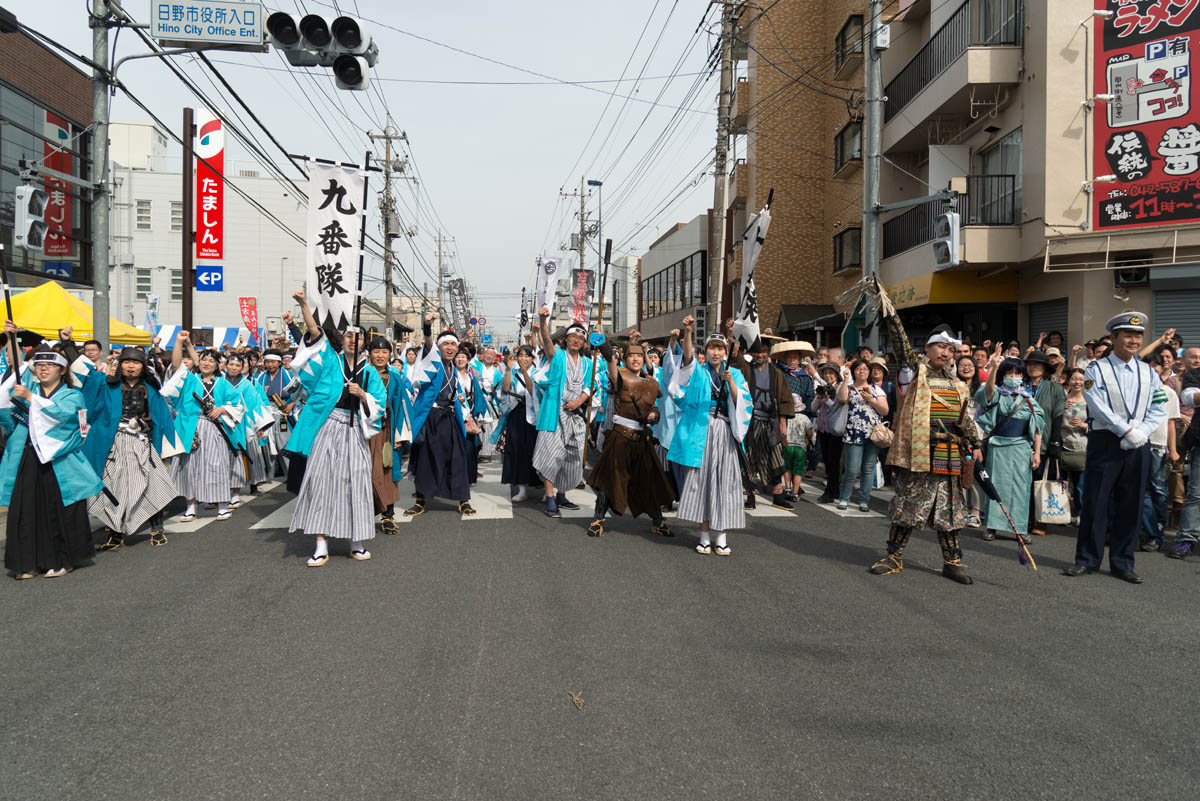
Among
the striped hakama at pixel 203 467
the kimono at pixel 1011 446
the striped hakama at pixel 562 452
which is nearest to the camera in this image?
the kimono at pixel 1011 446

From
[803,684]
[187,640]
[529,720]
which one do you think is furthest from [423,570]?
[803,684]

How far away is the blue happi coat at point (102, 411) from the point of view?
673 centimetres

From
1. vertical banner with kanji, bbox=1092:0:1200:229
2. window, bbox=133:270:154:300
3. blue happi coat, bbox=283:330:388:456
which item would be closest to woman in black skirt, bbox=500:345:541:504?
blue happi coat, bbox=283:330:388:456

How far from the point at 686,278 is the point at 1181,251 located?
25663 millimetres

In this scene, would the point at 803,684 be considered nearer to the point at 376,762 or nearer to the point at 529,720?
the point at 529,720

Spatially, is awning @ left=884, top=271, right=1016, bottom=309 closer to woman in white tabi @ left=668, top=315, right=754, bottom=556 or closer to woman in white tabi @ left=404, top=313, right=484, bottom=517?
woman in white tabi @ left=668, top=315, right=754, bottom=556

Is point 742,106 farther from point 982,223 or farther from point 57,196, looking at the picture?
point 57,196

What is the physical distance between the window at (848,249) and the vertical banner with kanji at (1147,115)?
8200mm

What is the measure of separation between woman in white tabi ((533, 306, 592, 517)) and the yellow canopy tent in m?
7.08

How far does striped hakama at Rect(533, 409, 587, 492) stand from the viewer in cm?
896

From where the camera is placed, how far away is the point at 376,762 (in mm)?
3260

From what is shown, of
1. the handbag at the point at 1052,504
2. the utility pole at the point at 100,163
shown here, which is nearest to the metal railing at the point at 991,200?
the handbag at the point at 1052,504

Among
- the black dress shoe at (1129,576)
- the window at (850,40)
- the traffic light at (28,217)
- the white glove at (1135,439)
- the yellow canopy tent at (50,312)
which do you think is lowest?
the black dress shoe at (1129,576)

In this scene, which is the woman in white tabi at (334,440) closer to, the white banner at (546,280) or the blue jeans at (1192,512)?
the blue jeans at (1192,512)
